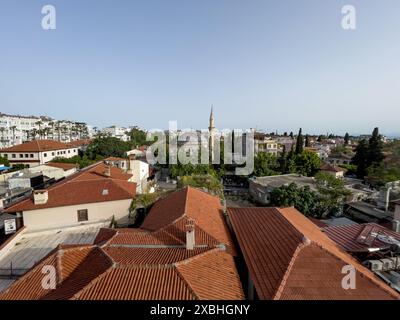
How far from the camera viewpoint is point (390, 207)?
808 inches

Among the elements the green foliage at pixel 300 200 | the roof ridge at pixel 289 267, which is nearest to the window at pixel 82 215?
the roof ridge at pixel 289 267

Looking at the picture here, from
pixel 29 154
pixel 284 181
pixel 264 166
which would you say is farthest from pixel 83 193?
pixel 29 154

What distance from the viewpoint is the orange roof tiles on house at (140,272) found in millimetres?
5984

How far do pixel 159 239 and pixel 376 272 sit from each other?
743cm

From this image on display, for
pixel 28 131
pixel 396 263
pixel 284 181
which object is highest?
pixel 28 131

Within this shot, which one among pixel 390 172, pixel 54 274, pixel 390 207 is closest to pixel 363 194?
pixel 390 207

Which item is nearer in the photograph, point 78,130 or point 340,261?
point 340,261

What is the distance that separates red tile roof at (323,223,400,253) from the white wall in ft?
37.5

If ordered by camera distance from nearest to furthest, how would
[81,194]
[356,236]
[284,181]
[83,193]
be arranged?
[356,236], [81,194], [83,193], [284,181]

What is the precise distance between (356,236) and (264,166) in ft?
87.5

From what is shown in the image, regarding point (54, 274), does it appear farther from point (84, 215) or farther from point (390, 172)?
point (390, 172)

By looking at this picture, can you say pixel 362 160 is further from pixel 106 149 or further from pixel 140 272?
pixel 106 149

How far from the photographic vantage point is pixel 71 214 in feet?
45.7
